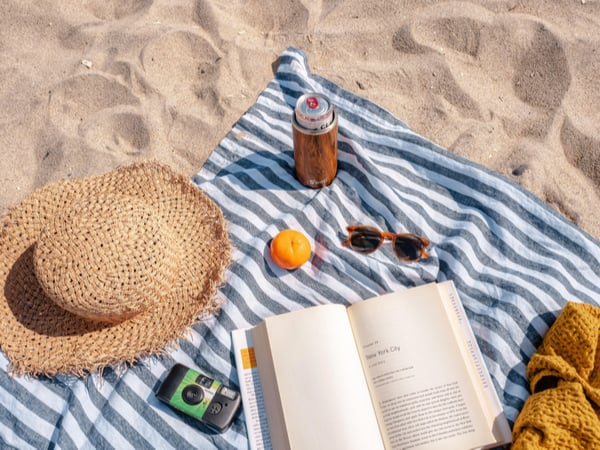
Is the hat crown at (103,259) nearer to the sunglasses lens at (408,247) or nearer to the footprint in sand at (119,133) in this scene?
the footprint in sand at (119,133)

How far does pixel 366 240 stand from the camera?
1.51 metres

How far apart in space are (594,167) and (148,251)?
138 cm

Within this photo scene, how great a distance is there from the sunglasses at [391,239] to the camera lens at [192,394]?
0.57 m

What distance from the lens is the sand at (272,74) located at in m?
1.70

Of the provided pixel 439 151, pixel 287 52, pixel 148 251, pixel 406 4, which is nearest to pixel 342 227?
pixel 439 151

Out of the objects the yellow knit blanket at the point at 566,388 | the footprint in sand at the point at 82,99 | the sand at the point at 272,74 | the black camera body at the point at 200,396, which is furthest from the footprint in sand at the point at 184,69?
the yellow knit blanket at the point at 566,388

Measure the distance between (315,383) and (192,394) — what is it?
0.32 metres

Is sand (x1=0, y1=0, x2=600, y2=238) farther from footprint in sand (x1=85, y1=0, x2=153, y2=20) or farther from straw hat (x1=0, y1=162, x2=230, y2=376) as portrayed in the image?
straw hat (x1=0, y1=162, x2=230, y2=376)

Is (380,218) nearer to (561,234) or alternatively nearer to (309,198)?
(309,198)

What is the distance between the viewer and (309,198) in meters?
1.60

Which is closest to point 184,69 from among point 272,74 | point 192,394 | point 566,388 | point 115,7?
point 272,74

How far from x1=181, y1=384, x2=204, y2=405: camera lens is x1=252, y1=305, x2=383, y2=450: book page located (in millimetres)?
160

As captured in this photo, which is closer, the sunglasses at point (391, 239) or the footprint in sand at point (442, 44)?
the sunglasses at point (391, 239)

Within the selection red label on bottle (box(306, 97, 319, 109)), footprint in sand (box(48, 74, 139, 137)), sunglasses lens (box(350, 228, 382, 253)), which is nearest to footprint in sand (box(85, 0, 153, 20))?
footprint in sand (box(48, 74, 139, 137))
